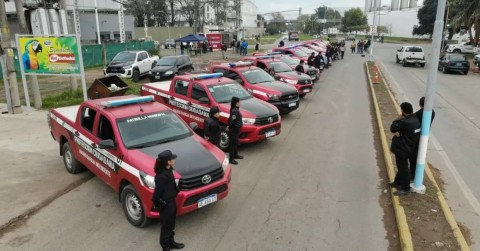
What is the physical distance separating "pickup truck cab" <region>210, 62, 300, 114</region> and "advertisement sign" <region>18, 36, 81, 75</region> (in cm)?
493

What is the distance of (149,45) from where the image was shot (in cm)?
4084

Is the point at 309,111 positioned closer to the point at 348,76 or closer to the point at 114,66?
the point at 348,76

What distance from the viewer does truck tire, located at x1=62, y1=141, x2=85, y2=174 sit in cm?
769

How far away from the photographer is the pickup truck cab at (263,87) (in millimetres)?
11977

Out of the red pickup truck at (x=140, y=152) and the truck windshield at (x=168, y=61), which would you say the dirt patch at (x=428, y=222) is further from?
the truck windshield at (x=168, y=61)

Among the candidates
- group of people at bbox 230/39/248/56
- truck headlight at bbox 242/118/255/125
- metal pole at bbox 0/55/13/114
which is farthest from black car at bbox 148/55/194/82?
group of people at bbox 230/39/248/56

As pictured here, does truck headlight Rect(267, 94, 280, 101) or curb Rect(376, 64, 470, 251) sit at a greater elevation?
truck headlight Rect(267, 94, 280, 101)

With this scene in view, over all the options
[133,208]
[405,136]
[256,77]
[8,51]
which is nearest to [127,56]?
[8,51]

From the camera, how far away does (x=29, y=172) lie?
8.02 m

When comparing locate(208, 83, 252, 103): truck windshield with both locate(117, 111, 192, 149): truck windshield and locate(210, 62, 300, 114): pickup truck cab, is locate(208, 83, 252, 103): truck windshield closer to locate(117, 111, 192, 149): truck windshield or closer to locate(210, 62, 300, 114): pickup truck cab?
locate(210, 62, 300, 114): pickup truck cab

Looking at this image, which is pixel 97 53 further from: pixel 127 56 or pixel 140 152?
pixel 140 152

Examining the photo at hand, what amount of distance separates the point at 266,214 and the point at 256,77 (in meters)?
7.56

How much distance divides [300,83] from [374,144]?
6.00m

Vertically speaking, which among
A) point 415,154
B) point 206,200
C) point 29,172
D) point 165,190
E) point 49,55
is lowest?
point 29,172
